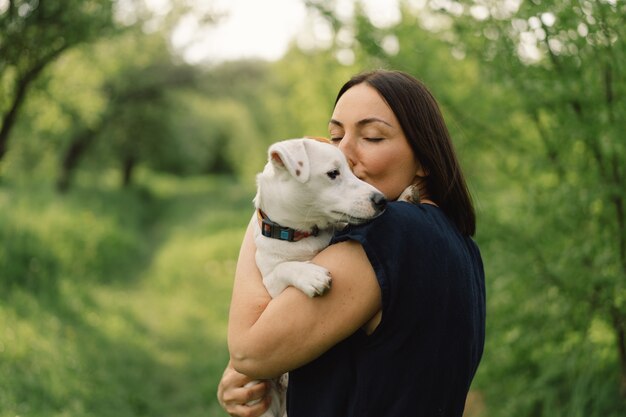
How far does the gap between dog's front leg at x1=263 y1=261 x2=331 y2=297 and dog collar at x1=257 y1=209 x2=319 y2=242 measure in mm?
157

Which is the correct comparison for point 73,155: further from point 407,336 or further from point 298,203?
point 407,336

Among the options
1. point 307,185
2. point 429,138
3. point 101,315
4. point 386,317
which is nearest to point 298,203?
point 307,185

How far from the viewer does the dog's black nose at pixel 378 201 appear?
2067mm

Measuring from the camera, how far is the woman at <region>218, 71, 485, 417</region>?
1787 mm

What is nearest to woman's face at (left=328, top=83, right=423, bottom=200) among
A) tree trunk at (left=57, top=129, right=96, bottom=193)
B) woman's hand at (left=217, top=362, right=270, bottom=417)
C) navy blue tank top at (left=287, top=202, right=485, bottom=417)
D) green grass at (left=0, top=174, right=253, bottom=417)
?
navy blue tank top at (left=287, top=202, right=485, bottom=417)

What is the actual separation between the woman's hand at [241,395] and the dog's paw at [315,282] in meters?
0.58

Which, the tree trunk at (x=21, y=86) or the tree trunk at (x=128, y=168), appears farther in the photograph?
the tree trunk at (x=128, y=168)

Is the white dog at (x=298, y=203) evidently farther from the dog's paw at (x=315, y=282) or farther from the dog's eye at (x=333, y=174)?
the dog's paw at (x=315, y=282)

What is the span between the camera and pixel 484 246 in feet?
13.9

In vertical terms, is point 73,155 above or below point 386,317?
below

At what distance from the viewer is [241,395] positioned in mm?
2307

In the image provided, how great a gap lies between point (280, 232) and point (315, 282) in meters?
Answer: 0.54

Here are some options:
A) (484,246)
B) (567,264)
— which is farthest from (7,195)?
(567,264)

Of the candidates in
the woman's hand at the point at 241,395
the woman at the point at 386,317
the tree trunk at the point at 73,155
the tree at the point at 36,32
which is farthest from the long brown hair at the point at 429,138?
the tree trunk at the point at 73,155
